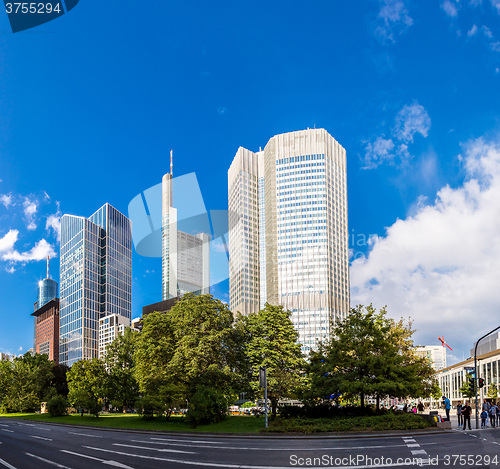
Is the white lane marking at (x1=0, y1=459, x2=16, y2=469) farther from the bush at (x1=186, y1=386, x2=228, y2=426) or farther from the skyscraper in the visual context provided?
the skyscraper

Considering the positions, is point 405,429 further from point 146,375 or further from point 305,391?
point 146,375

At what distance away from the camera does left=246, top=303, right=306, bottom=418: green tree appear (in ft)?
156

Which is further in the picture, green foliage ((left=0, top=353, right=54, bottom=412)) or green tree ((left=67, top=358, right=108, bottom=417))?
green foliage ((left=0, top=353, right=54, bottom=412))

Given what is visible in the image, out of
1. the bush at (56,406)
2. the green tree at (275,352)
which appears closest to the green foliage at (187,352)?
the green tree at (275,352)

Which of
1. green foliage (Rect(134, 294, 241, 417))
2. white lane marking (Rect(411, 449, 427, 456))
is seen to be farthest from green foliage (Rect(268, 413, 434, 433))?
green foliage (Rect(134, 294, 241, 417))

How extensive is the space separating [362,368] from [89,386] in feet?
176

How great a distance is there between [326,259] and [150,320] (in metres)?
145

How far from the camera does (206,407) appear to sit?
3800 cm

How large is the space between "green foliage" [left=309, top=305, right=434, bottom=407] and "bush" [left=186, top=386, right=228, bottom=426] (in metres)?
7.38

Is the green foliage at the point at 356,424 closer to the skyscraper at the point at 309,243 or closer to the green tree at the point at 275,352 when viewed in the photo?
the green tree at the point at 275,352

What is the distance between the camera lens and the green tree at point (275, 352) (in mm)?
47438

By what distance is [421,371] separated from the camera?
1750 inches

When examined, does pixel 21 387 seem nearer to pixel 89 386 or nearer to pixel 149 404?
pixel 89 386

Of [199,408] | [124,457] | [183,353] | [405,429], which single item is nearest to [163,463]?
[124,457]
